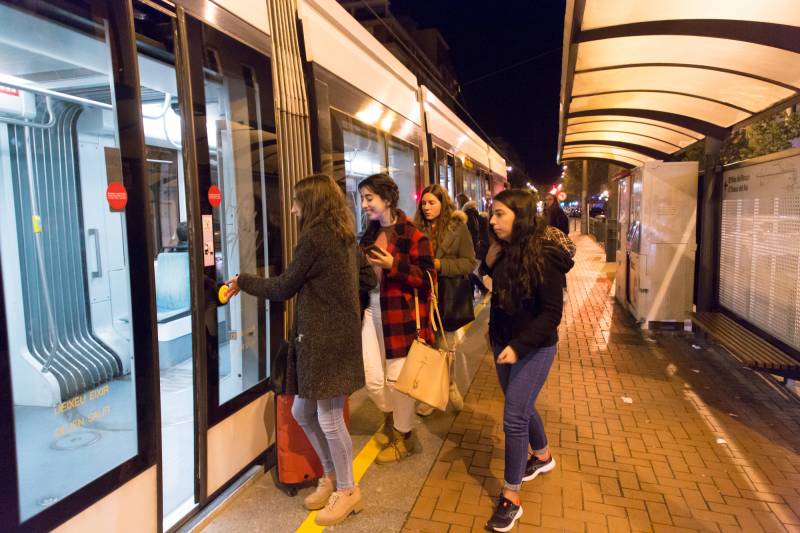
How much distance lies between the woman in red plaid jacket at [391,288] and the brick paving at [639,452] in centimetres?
71

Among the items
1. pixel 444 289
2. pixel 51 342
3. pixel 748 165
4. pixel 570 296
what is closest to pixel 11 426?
pixel 51 342

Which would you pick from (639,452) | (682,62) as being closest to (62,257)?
(639,452)

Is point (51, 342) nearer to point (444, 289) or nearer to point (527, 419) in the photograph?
point (444, 289)

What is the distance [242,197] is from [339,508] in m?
1.81

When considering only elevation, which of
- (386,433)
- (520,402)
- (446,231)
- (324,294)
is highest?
(446,231)

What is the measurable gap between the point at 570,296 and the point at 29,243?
28.8 ft

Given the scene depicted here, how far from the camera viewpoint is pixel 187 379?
4.84 m

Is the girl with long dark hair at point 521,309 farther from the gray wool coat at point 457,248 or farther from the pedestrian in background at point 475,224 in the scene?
the pedestrian in background at point 475,224

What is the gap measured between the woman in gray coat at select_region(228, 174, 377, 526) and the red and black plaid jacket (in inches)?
24.4

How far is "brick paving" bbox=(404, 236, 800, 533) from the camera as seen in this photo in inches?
119

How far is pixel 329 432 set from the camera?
2.88 m

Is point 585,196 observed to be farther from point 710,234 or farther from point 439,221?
point 439,221

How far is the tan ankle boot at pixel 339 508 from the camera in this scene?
292 cm

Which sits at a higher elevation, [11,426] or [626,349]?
[11,426]
